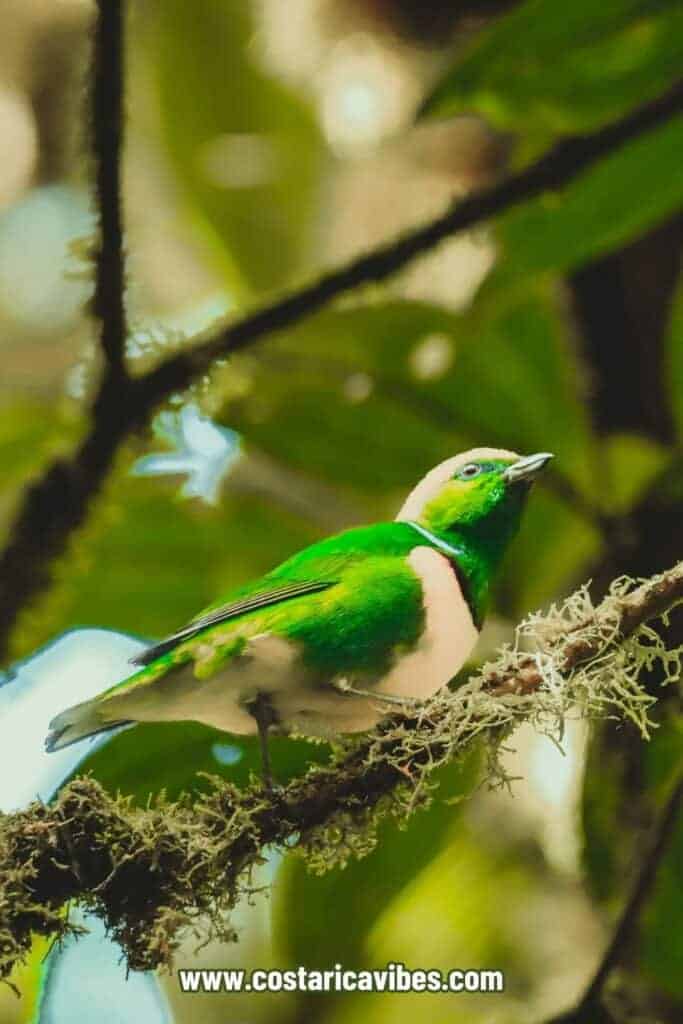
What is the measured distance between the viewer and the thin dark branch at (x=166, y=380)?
0.99m

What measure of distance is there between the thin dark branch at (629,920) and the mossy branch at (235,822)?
0.90ft

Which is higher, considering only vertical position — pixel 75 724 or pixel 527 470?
pixel 527 470

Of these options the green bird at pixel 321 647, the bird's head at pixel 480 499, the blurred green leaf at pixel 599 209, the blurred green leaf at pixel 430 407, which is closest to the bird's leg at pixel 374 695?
the green bird at pixel 321 647

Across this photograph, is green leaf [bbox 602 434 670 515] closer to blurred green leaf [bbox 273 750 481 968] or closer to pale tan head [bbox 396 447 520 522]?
pale tan head [bbox 396 447 520 522]

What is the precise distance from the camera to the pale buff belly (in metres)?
0.80

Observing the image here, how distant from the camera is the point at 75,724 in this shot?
31.6 inches

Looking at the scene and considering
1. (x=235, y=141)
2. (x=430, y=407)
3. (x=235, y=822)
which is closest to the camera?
(x=235, y=822)

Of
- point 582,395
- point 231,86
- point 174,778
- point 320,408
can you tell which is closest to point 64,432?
point 320,408

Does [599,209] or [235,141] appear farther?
[235,141]

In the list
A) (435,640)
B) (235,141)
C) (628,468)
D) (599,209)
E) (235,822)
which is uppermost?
(235,141)

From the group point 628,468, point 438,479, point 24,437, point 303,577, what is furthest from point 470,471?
point 24,437

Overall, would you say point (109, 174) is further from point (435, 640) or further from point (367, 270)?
point (435, 640)

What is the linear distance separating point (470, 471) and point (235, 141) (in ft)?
4.45

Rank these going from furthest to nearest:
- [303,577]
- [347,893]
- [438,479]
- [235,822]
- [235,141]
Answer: [235,141] < [347,893] < [438,479] < [303,577] < [235,822]
